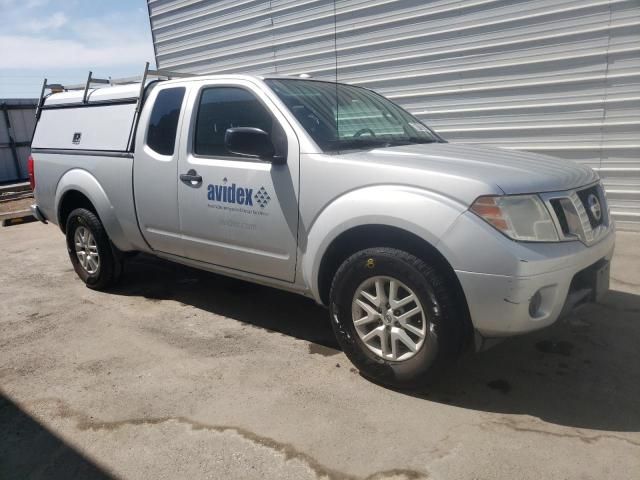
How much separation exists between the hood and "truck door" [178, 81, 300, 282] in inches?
21.4

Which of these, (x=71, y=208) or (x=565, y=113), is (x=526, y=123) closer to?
(x=565, y=113)

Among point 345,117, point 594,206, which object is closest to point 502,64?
point 345,117

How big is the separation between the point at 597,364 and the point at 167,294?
3548 mm

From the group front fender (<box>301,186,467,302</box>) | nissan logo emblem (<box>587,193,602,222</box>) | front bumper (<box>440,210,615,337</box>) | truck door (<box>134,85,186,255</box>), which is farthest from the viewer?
truck door (<box>134,85,186,255</box>)

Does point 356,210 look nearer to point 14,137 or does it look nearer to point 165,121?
point 165,121

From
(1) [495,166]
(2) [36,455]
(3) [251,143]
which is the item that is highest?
(3) [251,143]

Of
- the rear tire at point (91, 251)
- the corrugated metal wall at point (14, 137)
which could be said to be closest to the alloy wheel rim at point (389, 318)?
the rear tire at point (91, 251)

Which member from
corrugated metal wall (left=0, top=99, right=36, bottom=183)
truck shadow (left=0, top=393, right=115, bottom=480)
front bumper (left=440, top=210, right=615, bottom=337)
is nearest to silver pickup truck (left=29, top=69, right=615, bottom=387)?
front bumper (left=440, top=210, right=615, bottom=337)

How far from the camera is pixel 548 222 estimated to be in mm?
2688

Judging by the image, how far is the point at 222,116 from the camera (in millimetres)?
3826

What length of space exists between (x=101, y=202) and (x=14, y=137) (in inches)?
602

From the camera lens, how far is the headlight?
2607 mm

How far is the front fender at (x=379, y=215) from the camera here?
2.71m

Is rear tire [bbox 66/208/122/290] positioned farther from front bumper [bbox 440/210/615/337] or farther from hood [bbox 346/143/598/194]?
front bumper [bbox 440/210/615/337]
